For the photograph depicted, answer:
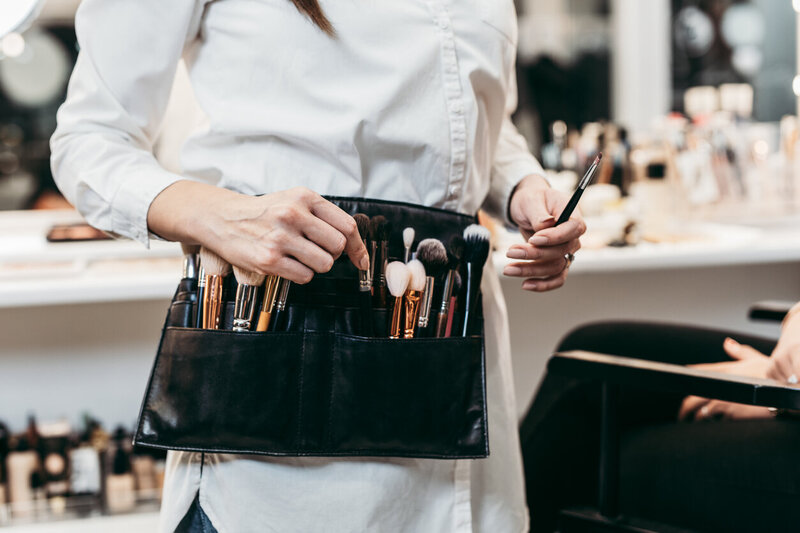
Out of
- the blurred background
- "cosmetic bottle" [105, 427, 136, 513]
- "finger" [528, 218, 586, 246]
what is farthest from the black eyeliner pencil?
"cosmetic bottle" [105, 427, 136, 513]

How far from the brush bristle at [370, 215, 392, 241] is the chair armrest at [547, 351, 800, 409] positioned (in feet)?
1.20

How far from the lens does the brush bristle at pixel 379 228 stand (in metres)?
0.70

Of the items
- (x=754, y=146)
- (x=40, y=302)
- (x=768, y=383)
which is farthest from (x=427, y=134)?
(x=754, y=146)

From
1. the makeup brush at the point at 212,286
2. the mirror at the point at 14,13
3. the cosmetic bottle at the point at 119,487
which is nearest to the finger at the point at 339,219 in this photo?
the makeup brush at the point at 212,286

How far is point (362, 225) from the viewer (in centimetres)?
69

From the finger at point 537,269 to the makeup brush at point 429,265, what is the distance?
64mm

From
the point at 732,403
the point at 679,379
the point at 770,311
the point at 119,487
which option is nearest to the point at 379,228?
the point at 679,379

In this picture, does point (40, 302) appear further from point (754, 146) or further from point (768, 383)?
point (754, 146)

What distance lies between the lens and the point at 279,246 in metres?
0.62

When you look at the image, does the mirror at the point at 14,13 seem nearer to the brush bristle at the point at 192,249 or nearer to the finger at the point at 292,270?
the brush bristle at the point at 192,249

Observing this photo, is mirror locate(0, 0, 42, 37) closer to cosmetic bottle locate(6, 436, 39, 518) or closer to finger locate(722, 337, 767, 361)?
cosmetic bottle locate(6, 436, 39, 518)

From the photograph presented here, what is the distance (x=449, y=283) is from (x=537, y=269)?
97mm

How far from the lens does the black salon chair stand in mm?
917

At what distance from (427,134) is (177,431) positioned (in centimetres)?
33
